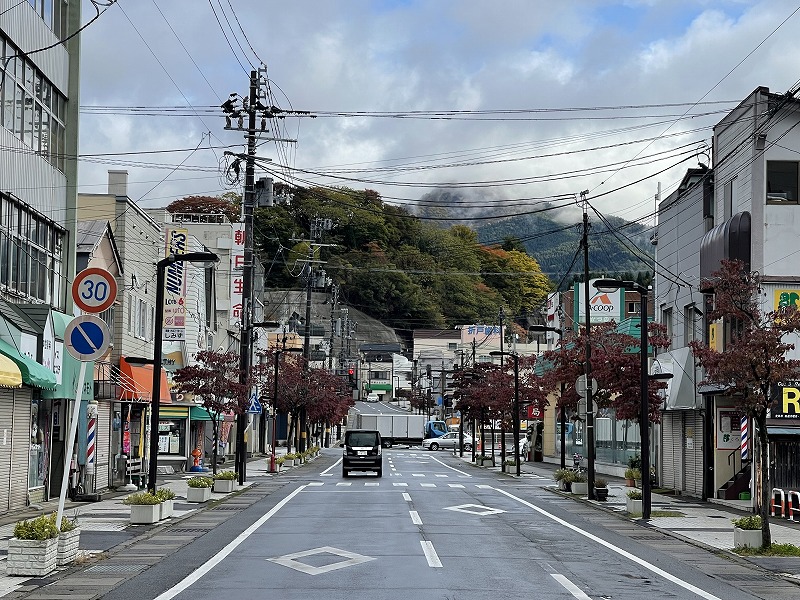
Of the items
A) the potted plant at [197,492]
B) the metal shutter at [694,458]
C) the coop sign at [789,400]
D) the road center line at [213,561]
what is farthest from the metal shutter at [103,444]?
the coop sign at [789,400]

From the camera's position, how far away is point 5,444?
86.2 feet

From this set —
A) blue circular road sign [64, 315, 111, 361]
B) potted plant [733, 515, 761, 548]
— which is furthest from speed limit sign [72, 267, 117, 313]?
potted plant [733, 515, 761, 548]

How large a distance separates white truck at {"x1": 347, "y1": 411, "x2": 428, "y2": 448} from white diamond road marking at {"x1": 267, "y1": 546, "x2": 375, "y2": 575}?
287 feet

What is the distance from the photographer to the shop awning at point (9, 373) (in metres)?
22.4

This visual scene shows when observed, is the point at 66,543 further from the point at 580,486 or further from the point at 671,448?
the point at 671,448

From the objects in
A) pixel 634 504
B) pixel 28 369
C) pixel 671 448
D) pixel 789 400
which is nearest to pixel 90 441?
pixel 28 369

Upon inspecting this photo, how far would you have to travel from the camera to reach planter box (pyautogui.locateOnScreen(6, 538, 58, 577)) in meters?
15.5

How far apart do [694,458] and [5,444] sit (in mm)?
23111

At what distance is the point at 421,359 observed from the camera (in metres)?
166

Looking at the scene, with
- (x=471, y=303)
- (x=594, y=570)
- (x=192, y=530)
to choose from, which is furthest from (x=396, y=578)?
(x=471, y=303)

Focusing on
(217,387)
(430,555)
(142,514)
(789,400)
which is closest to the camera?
(430,555)

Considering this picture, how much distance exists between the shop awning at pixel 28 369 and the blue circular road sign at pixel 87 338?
7938 millimetres

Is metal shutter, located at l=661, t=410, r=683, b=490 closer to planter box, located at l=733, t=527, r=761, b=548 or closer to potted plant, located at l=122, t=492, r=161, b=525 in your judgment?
planter box, located at l=733, t=527, r=761, b=548

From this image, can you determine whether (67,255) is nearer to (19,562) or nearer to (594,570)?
(19,562)
